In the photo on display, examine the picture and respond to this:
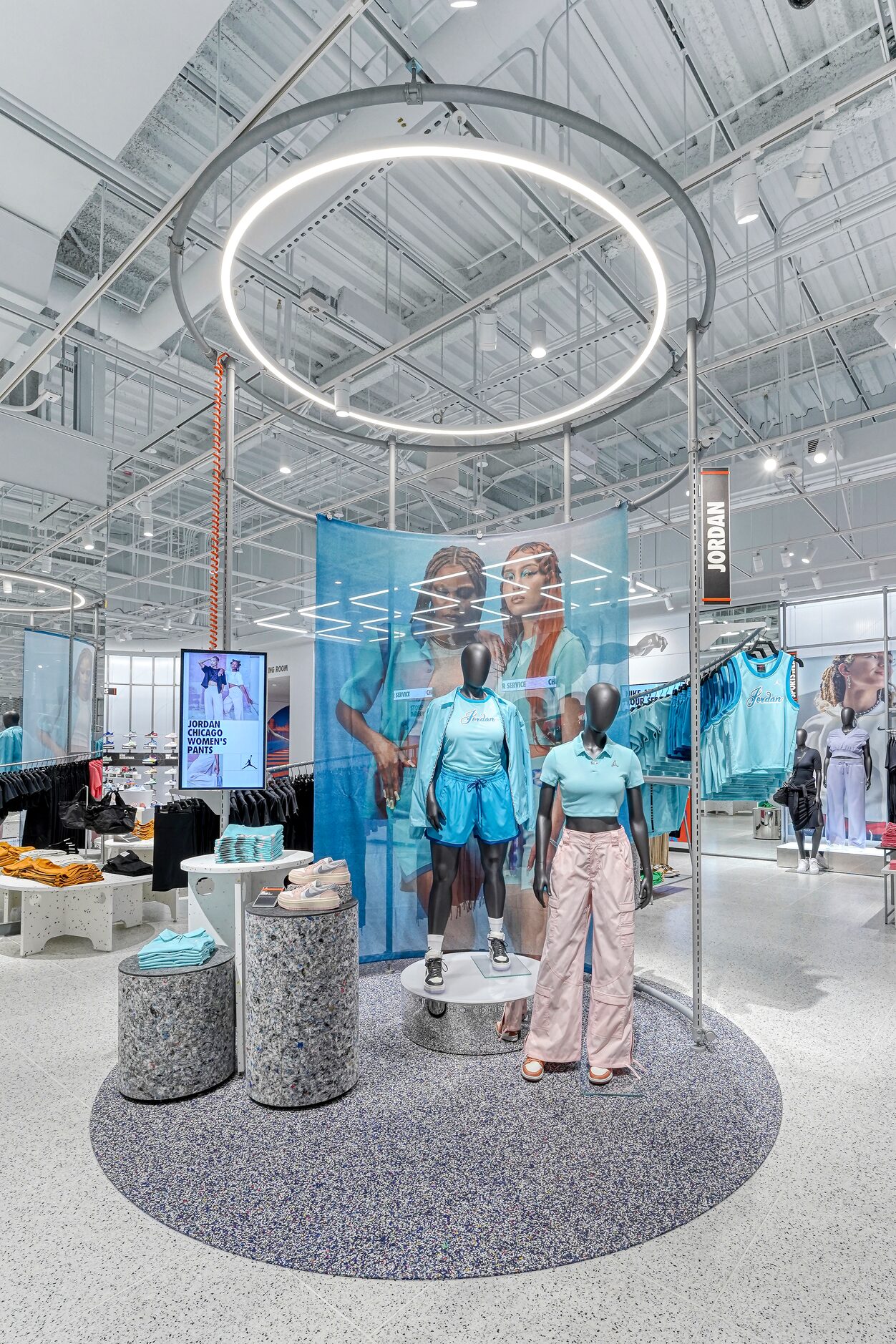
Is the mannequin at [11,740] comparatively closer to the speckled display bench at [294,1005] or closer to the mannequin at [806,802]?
the speckled display bench at [294,1005]

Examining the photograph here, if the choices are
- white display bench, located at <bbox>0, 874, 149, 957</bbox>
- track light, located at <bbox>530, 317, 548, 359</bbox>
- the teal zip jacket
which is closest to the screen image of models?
the teal zip jacket

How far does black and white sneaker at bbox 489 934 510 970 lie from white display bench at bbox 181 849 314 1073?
1147 mm

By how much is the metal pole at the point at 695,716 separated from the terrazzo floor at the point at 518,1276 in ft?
1.46

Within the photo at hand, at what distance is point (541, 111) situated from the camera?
94.0 inches

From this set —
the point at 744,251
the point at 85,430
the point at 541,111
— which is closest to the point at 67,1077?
the point at 541,111

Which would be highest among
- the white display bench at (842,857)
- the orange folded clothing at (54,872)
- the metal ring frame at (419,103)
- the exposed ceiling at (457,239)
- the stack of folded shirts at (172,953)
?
the exposed ceiling at (457,239)

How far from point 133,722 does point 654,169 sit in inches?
839

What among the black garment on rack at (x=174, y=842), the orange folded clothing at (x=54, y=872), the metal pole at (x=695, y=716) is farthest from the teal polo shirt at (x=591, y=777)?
the orange folded clothing at (x=54, y=872)

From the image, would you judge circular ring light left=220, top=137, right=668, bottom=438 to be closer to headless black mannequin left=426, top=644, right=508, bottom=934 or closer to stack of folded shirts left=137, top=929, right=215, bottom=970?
headless black mannequin left=426, top=644, right=508, bottom=934

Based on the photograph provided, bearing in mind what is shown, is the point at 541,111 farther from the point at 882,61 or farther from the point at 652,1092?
the point at 652,1092

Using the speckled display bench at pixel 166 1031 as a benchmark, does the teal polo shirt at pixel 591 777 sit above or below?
above

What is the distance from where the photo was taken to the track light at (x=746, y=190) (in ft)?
14.3

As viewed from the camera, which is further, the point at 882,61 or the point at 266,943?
the point at 882,61

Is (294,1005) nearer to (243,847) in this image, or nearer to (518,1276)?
(243,847)
